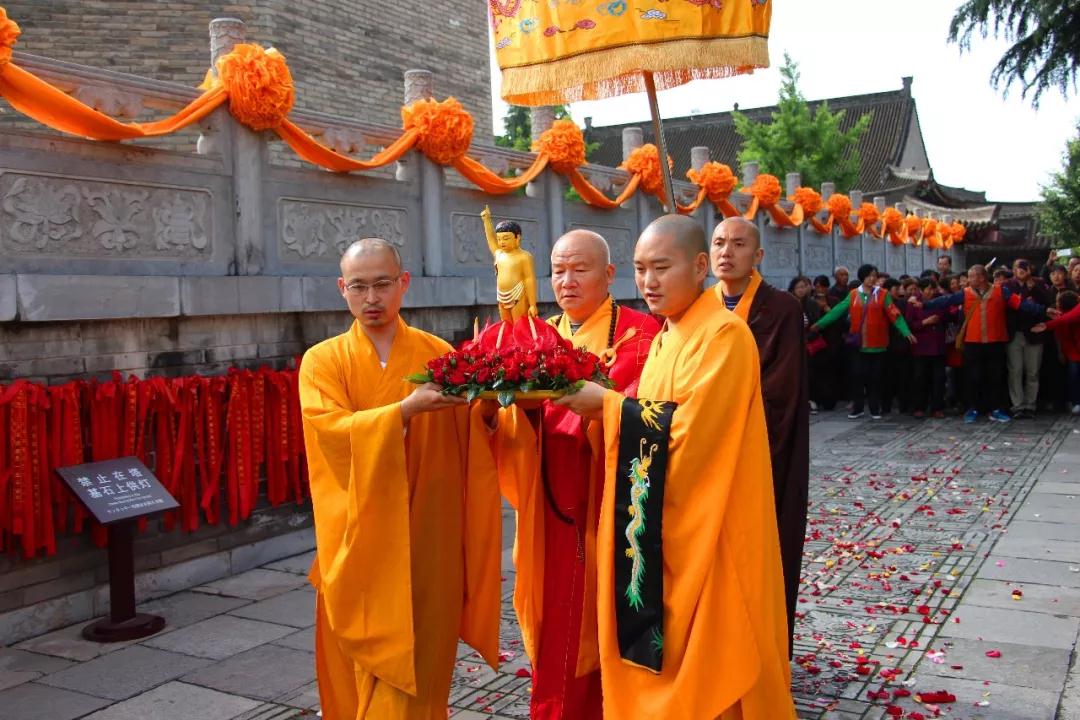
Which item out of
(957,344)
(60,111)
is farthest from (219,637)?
(957,344)

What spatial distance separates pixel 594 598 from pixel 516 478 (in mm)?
571

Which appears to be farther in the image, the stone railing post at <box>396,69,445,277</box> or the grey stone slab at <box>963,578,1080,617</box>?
the stone railing post at <box>396,69,445,277</box>

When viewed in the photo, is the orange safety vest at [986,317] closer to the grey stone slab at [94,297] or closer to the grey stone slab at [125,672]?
the grey stone slab at [94,297]

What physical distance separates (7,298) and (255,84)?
7.30 ft

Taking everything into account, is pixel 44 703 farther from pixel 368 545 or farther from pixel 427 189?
pixel 427 189

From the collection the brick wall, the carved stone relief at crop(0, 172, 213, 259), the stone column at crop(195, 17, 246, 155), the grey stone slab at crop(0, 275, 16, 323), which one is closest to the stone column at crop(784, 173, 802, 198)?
the brick wall

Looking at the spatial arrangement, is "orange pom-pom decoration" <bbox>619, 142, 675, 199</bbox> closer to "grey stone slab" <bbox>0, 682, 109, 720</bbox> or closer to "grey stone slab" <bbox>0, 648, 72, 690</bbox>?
"grey stone slab" <bbox>0, 648, 72, 690</bbox>

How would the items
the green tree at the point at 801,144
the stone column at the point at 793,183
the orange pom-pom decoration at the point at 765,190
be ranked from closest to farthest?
the orange pom-pom decoration at the point at 765,190 < the stone column at the point at 793,183 < the green tree at the point at 801,144

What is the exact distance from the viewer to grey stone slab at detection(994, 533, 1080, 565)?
6.10 meters

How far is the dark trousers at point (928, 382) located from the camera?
12406mm

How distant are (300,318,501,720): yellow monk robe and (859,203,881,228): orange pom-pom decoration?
1858cm

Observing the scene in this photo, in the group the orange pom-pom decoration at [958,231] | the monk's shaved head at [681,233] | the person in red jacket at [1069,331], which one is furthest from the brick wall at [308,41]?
the orange pom-pom decoration at [958,231]

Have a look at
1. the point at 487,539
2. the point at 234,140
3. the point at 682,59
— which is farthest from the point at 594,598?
the point at 234,140

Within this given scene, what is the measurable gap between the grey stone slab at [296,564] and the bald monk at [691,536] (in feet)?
13.1
